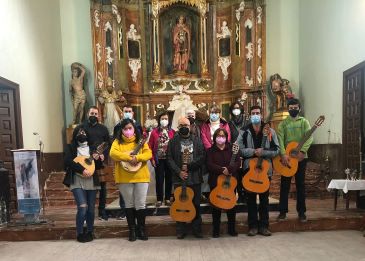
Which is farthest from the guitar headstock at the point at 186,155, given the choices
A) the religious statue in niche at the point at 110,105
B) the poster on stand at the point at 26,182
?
the religious statue in niche at the point at 110,105

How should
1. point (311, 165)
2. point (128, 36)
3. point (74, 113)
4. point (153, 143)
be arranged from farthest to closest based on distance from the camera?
point (128, 36), point (74, 113), point (311, 165), point (153, 143)

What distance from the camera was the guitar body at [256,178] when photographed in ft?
13.8

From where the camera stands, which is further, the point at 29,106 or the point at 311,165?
the point at 311,165

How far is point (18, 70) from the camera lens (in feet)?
21.4

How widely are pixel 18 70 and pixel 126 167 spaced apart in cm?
385

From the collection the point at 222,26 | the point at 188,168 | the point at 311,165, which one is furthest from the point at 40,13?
the point at 311,165

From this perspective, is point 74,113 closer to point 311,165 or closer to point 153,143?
point 153,143

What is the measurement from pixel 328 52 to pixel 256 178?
4686 mm

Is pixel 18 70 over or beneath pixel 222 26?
beneath

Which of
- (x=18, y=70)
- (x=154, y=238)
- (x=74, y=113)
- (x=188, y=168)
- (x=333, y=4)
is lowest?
(x=154, y=238)

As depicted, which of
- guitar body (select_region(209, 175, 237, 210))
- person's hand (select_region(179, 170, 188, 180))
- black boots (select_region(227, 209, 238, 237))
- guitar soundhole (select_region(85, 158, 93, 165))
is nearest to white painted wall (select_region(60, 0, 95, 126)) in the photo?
guitar soundhole (select_region(85, 158, 93, 165))

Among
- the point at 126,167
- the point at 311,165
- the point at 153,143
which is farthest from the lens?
the point at 311,165

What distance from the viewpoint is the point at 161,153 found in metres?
4.89

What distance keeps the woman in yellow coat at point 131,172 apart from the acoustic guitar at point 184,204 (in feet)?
1.36
